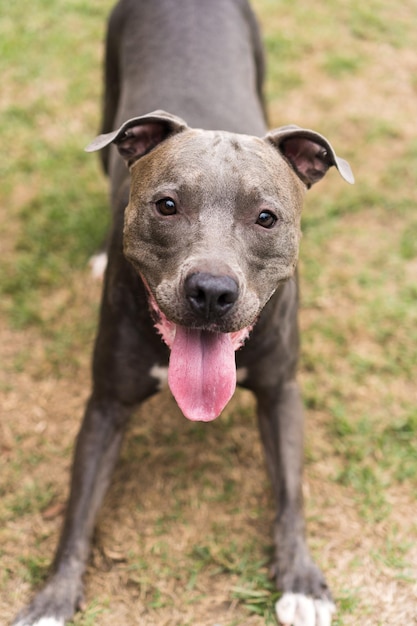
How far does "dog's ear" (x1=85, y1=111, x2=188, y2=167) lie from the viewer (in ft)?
11.2

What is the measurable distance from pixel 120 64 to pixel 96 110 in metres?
1.72

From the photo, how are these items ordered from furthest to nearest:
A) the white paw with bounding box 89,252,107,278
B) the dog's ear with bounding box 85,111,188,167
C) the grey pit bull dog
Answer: the white paw with bounding box 89,252,107,278 < the dog's ear with bounding box 85,111,188,167 < the grey pit bull dog

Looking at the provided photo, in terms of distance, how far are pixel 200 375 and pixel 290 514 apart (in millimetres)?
1181

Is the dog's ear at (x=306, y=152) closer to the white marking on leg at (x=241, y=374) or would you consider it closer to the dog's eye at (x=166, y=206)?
the dog's eye at (x=166, y=206)

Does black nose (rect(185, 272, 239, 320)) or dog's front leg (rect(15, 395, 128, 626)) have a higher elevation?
black nose (rect(185, 272, 239, 320))

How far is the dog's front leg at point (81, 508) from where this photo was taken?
362 cm

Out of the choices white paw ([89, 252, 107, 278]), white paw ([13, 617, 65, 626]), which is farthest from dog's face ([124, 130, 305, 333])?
white paw ([89, 252, 107, 278])

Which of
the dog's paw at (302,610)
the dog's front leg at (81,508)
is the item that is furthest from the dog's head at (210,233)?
the dog's paw at (302,610)

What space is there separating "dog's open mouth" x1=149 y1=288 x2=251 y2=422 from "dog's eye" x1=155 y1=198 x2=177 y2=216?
474mm

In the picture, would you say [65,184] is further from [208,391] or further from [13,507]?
[208,391]

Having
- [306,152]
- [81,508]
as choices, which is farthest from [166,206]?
[81,508]

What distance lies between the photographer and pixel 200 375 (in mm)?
3182

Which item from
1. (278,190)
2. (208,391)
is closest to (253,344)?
(208,391)

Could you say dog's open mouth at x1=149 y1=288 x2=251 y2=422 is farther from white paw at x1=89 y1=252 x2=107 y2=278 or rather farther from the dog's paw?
white paw at x1=89 y1=252 x2=107 y2=278
